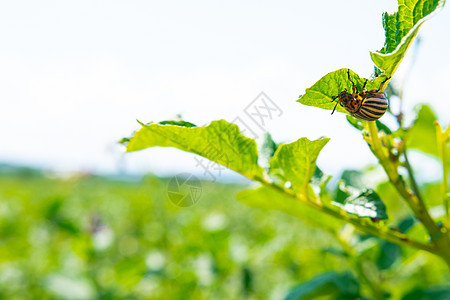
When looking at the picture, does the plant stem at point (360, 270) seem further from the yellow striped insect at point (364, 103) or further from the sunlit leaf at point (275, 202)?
the yellow striped insect at point (364, 103)

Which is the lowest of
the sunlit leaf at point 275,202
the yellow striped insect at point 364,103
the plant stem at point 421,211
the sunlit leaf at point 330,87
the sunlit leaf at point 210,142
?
the plant stem at point 421,211

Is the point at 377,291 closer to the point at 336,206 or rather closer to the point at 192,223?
the point at 336,206

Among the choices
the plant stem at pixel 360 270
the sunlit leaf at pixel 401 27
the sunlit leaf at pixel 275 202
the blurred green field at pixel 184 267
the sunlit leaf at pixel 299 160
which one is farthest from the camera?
the blurred green field at pixel 184 267

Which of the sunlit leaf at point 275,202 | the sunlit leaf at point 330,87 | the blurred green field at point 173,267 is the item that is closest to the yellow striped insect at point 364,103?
the sunlit leaf at point 330,87

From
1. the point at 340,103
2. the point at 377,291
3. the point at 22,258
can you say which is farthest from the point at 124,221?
the point at 340,103

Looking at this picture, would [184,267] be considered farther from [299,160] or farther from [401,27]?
[401,27]

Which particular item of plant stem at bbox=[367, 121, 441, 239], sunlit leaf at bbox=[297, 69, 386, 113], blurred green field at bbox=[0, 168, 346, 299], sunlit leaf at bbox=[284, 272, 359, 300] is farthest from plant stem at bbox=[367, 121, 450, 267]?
blurred green field at bbox=[0, 168, 346, 299]

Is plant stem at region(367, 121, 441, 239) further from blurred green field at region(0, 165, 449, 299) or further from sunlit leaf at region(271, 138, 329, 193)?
blurred green field at region(0, 165, 449, 299)

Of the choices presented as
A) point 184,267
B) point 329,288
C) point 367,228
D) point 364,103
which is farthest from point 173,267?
point 364,103
